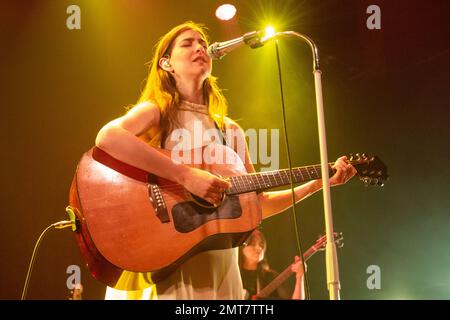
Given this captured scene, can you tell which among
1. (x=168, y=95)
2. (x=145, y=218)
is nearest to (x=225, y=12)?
(x=168, y=95)

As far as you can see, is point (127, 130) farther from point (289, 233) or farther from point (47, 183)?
point (289, 233)

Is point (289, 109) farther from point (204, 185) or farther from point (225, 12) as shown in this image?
point (204, 185)

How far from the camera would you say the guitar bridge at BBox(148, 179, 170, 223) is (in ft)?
Answer: 6.18

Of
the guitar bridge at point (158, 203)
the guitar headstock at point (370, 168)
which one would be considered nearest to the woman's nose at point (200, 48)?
the guitar bridge at point (158, 203)

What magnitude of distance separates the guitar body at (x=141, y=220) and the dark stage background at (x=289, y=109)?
139cm

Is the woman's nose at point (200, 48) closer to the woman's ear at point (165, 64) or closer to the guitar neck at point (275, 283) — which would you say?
the woman's ear at point (165, 64)

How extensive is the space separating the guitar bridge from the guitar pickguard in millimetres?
35

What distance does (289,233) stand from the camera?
157 inches

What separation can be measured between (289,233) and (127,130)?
7.50 ft

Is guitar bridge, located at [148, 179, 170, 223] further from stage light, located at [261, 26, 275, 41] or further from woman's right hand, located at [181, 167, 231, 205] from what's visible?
stage light, located at [261, 26, 275, 41]

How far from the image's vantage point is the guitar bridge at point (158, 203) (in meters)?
1.88

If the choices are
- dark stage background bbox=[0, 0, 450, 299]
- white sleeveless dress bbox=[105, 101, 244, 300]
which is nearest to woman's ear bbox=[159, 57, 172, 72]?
white sleeveless dress bbox=[105, 101, 244, 300]

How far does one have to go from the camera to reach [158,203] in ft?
6.23
